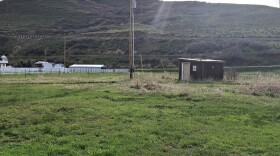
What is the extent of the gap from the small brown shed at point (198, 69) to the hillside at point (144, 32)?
35843mm

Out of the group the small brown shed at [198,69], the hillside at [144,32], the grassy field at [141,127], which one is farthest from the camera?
the hillside at [144,32]

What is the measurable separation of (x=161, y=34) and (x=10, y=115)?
290 ft

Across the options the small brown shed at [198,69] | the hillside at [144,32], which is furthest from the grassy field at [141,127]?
the hillside at [144,32]

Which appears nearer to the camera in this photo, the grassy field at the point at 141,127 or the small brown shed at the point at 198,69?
the grassy field at the point at 141,127

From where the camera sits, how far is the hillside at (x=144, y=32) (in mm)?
81625

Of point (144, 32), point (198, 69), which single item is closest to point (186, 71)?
point (198, 69)

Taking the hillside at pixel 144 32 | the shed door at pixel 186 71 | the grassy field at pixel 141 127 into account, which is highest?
the hillside at pixel 144 32

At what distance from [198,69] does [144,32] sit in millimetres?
65328

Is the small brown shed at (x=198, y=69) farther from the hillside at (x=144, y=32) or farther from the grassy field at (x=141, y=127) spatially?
the hillside at (x=144, y=32)

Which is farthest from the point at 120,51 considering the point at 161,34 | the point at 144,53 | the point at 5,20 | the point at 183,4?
the point at 183,4

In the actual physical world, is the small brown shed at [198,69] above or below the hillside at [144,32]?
below

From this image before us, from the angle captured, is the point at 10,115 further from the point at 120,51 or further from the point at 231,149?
the point at 120,51

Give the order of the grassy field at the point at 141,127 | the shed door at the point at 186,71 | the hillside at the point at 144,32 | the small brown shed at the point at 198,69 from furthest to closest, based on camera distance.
A: the hillside at the point at 144,32, the shed door at the point at 186,71, the small brown shed at the point at 198,69, the grassy field at the point at 141,127

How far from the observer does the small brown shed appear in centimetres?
3756
